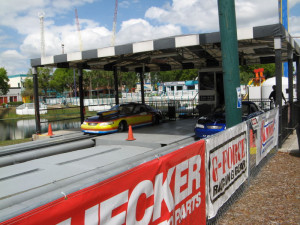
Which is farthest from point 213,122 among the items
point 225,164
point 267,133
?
point 225,164

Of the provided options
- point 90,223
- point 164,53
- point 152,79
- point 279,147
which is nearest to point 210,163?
point 90,223

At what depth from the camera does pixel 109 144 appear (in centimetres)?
1051

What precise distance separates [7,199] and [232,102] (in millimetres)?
5525

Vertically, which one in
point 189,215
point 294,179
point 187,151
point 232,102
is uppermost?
point 232,102

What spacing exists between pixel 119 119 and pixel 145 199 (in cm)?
951

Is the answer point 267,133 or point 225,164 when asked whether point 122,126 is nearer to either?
point 267,133

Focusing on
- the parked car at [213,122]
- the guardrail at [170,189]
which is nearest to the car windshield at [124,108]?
the parked car at [213,122]

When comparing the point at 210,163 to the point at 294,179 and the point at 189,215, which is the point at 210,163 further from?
the point at 294,179

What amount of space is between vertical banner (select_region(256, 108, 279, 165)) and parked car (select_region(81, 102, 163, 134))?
633 centimetres

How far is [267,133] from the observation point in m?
7.85

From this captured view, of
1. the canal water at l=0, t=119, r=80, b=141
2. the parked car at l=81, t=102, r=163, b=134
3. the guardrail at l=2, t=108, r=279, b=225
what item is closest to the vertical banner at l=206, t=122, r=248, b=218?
the guardrail at l=2, t=108, r=279, b=225

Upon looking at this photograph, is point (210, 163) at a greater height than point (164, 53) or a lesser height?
lesser

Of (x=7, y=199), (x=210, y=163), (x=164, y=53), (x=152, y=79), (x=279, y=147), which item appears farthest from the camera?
(x=152, y=79)

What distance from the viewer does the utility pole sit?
695cm
